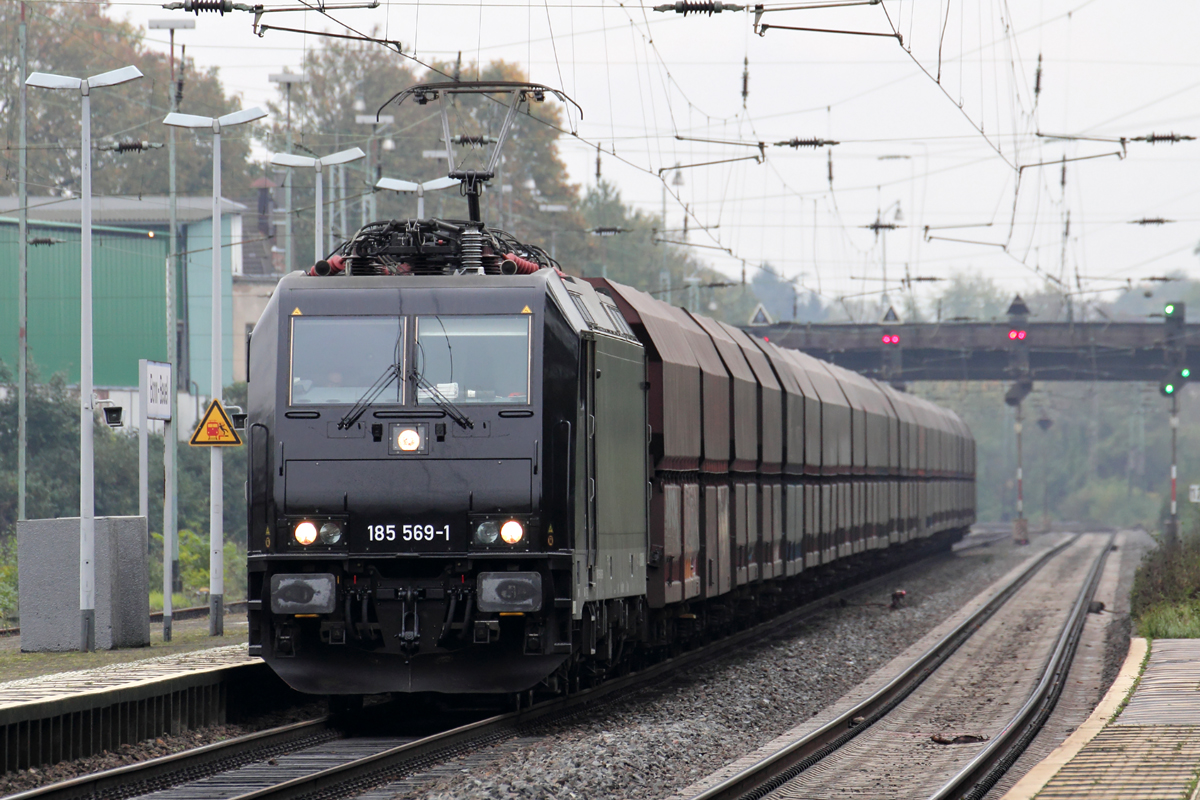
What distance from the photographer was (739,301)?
112750 millimetres

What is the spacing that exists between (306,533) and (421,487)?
898mm

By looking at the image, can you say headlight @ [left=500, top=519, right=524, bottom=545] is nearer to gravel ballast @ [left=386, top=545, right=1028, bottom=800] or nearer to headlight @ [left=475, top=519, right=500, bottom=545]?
headlight @ [left=475, top=519, right=500, bottom=545]

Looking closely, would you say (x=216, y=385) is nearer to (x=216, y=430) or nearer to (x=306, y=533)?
(x=216, y=430)

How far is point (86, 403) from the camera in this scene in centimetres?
1845

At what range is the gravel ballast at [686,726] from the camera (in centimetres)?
1028

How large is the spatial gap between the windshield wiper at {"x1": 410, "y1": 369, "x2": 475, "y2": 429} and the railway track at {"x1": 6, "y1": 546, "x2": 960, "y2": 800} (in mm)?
2249

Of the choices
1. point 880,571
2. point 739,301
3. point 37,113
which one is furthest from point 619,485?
point 739,301

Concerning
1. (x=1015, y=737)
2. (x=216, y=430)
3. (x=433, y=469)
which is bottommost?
(x=1015, y=737)

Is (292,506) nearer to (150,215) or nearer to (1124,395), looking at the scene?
(150,215)

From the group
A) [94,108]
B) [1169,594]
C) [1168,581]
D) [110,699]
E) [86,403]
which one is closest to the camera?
[110,699]

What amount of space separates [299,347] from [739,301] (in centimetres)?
10129

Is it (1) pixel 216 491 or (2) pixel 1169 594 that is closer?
(1) pixel 216 491

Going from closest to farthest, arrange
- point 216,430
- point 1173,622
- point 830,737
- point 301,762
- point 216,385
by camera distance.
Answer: point 301,762, point 830,737, point 216,430, point 1173,622, point 216,385

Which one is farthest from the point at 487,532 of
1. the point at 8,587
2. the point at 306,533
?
the point at 8,587
